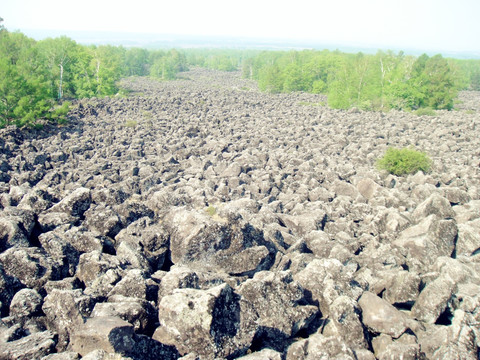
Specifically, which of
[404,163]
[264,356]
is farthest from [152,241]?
[404,163]

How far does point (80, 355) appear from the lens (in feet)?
25.1

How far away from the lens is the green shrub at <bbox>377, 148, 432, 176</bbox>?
85.3ft

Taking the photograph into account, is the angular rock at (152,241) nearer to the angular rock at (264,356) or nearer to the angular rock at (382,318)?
the angular rock at (264,356)

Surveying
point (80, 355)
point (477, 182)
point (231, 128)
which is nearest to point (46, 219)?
point (80, 355)

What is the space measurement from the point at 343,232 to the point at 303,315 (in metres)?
7.22

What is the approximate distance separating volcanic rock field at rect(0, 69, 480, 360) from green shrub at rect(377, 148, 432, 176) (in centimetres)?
145

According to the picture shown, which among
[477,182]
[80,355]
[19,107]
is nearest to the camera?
[80,355]

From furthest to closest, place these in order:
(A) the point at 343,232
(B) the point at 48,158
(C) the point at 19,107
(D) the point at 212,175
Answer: (C) the point at 19,107 < (B) the point at 48,158 < (D) the point at 212,175 < (A) the point at 343,232

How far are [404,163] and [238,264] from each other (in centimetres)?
1883

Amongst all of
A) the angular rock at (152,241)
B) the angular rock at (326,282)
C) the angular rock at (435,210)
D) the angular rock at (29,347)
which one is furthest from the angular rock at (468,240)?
the angular rock at (29,347)

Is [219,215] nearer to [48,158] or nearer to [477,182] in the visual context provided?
[477,182]

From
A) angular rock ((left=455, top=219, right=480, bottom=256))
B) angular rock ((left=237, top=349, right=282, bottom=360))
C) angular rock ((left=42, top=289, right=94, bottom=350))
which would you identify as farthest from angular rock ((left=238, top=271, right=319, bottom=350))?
angular rock ((left=455, top=219, right=480, bottom=256))

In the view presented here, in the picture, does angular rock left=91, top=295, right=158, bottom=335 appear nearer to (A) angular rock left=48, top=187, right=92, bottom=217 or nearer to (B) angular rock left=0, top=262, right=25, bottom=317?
(B) angular rock left=0, top=262, right=25, bottom=317

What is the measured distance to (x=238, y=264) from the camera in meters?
12.0
